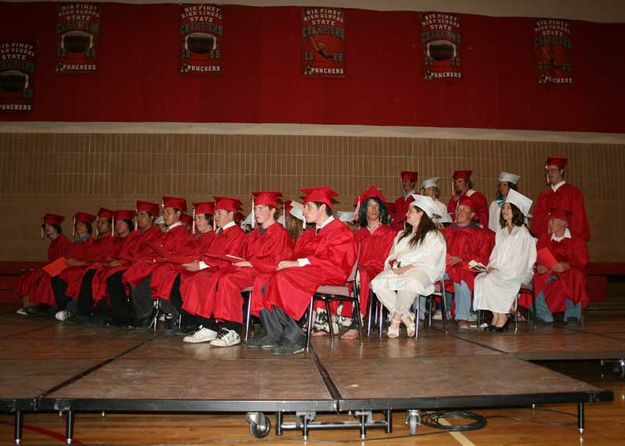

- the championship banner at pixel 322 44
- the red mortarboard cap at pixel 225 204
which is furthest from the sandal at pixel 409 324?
the championship banner at pixel 322 44

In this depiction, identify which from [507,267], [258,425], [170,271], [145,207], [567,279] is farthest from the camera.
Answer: [145,207]

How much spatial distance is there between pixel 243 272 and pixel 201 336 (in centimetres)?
69

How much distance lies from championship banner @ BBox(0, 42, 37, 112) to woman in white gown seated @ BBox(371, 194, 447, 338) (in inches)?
281

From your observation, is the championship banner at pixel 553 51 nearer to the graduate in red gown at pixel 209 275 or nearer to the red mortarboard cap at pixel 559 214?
the red mortarboard cap at pixel 559 214

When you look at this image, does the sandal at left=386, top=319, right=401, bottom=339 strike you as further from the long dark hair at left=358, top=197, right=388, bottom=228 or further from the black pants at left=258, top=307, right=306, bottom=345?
the long dark hair at left=358, top=197, right=388, bottom=228

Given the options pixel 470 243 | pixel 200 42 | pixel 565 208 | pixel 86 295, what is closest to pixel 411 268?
pixel 470 243

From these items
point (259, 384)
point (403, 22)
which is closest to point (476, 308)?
point (259, 384)

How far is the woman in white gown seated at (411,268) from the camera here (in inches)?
197

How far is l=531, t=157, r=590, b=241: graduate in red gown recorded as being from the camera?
681 cm

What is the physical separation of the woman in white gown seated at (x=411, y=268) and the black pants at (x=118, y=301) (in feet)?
9.73

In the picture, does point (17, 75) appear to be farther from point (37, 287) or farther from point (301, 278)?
point (301, 278)

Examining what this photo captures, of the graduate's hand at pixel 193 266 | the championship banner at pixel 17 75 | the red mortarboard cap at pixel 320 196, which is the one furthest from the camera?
the championship banner at pixel 17 75

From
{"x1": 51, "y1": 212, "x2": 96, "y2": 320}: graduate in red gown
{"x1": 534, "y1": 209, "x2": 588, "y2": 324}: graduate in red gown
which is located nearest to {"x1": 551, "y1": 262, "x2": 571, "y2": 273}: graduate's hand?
{"x1": 534, "y1": 209, "x2": 588, "y2": 324}: graduate in red gown

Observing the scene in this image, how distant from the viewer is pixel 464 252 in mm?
6410
